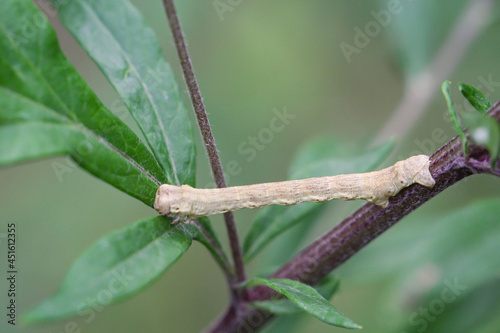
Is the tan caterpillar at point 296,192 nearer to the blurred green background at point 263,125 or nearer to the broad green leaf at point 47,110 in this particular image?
the broad green leaf at point 47,110

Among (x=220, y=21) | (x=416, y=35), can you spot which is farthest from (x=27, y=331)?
(x=416, y=35)

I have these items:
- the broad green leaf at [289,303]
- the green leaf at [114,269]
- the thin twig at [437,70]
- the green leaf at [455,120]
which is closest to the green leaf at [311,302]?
the broad green leaf at [289,303]

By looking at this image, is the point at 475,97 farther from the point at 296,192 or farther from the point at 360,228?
the point at 296,192

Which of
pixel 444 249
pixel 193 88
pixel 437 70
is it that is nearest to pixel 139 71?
pixel 193 88

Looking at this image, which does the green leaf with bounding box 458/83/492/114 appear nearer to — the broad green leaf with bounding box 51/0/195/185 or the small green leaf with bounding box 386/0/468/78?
the broad green leaf with bounding box 51/0/195/185

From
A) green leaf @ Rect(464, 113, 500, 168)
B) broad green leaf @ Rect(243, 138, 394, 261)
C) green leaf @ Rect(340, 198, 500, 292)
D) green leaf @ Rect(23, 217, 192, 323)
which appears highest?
green leaf @ Rect(23, 217, 192, 323)

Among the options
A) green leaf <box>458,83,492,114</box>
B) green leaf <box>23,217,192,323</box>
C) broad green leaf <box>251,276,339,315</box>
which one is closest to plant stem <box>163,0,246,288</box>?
green leaf <box>23,217,192,323</box>
